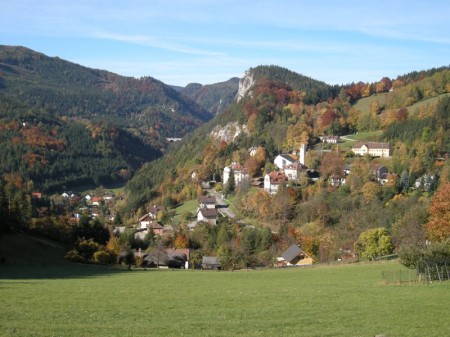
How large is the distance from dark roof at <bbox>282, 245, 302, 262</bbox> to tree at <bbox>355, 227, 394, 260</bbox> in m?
10.1

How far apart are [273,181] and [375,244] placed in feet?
161

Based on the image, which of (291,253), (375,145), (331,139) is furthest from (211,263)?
(331,139)

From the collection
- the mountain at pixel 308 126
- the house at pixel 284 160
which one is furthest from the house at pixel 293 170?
the mountain at pixel 308 126

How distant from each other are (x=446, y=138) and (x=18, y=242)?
8182cm

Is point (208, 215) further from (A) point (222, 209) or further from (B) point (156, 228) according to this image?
(B) point (156, 228)

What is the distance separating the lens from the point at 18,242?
→ 58062 millimetres

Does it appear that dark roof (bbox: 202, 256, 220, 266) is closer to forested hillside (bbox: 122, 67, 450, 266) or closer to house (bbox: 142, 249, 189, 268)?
forested hillside (bbox: 122, 67, 450, 266)

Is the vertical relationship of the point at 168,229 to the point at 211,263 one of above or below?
above

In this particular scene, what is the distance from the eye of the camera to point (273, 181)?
107 meters

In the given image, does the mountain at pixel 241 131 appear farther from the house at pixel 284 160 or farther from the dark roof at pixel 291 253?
the dark roof at pixel 291 253

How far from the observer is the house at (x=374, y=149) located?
359 feet

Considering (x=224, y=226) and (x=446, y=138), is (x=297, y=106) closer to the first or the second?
(x=446, y=138)

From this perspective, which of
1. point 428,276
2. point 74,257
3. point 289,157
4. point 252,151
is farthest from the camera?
point 252,151

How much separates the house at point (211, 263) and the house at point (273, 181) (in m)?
37.2
